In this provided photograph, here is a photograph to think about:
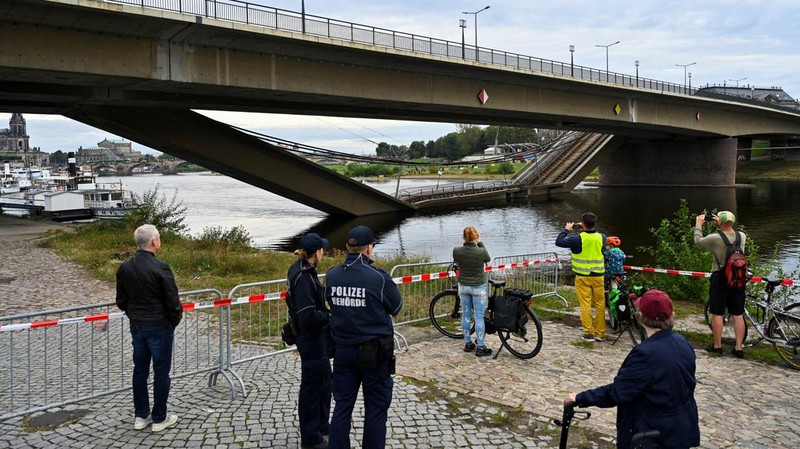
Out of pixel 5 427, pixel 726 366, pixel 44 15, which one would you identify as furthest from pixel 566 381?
pixel 44 15

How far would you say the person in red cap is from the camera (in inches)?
142

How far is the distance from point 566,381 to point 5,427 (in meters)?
5.75

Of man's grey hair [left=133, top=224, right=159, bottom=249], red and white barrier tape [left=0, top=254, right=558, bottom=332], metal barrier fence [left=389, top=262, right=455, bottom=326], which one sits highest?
man's grey hair [left=133, top=224, right=159, bottom=249]

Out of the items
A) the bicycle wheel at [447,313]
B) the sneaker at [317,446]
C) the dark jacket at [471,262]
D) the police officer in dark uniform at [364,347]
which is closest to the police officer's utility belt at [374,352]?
the police officer in dark uniform at [364,347]

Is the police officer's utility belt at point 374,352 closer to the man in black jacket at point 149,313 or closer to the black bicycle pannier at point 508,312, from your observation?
the man in black jacket at point 149,313

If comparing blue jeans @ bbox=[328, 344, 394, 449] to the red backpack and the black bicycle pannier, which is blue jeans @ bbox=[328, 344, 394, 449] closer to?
the black bicycle pannier

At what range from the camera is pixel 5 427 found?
18.7 feet

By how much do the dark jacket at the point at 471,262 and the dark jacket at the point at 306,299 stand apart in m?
3.00

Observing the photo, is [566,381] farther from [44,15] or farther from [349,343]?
[44,15]

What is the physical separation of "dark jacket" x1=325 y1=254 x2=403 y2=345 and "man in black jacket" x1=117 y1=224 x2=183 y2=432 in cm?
171

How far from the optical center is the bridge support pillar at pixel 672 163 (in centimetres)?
6097

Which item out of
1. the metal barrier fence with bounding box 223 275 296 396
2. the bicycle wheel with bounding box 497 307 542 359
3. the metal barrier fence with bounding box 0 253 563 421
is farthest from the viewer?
the bicycle wheel with bounding box 497 307 542 359

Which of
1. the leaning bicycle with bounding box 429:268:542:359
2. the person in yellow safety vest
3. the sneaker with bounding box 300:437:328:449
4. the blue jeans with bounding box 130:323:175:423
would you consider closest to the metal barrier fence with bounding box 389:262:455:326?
the leaning bicycle with bounding box 429:268:542:359

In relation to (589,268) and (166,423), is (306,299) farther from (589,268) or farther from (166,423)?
(589,268)
